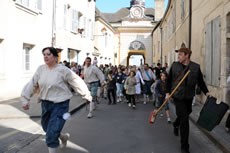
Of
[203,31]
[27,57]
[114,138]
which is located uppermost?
[203,31]

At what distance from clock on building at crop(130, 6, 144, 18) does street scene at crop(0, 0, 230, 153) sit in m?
35.4

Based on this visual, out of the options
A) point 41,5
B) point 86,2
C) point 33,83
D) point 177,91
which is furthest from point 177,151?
point 86,2

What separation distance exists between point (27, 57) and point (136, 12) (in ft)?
154

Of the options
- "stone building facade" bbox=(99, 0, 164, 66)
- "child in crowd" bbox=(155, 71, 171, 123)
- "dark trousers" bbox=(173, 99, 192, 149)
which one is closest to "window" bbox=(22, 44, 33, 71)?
"child in crowd" bbox=(155, 71, 171, 123)

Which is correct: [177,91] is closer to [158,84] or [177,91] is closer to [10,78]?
[158,84]

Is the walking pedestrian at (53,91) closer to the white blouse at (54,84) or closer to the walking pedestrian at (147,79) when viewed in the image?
the white blouse at (54,84)

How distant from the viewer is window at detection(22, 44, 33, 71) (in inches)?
663

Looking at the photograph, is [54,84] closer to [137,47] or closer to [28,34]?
[28,34]

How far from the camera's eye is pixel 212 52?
496 inches

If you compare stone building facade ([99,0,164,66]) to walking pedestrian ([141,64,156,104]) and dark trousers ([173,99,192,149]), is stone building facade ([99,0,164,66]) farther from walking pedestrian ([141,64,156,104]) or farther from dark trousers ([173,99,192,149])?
dark trousers ([173,99,192,149])

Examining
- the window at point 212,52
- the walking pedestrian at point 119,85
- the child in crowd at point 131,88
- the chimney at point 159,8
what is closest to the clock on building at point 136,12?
the chimney at point 159,8

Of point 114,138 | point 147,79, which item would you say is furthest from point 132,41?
point 114,138

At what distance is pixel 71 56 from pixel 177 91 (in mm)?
20689

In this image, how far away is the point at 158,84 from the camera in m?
11.3
